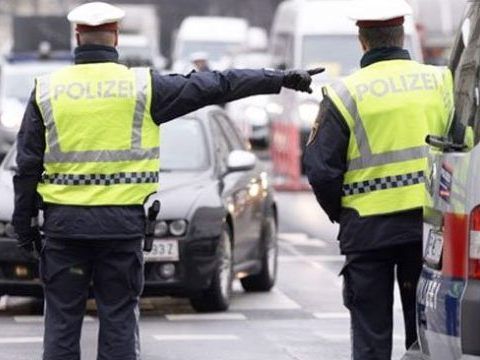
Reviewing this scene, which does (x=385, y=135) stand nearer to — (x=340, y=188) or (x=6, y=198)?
(x=340, y=188)

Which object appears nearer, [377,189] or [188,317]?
[377,189]

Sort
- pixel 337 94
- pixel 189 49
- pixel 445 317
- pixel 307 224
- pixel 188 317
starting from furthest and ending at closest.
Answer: pixel 189 49
pixel 307 224
pixel 188 317
pixel 337 94
pixel 445 317

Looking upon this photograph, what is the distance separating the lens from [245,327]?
12.3 meters

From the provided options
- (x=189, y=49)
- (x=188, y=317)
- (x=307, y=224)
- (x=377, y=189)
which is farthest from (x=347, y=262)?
(x=189, y=49)

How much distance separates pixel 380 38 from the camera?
777cm

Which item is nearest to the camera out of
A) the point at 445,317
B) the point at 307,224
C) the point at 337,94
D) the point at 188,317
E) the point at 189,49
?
the point at 445,317

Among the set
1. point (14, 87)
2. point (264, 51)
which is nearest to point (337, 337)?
point (14, 87)

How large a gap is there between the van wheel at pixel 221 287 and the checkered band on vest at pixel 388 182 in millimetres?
5125

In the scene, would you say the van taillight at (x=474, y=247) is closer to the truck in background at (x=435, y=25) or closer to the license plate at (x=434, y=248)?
the license plate at (x=434, y=248)

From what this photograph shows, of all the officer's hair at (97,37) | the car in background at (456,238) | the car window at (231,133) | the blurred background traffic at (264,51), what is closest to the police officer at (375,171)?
the car in background at (456,238)

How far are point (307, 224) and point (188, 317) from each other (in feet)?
28.0

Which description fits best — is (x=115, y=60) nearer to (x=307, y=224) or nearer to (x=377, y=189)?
(x=377, y=189)

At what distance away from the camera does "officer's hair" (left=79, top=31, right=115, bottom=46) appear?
7.95 m

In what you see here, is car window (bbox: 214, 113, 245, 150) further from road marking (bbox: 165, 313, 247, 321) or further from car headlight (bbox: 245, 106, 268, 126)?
car headlight (bbox: 245, 106, 268, 126)
